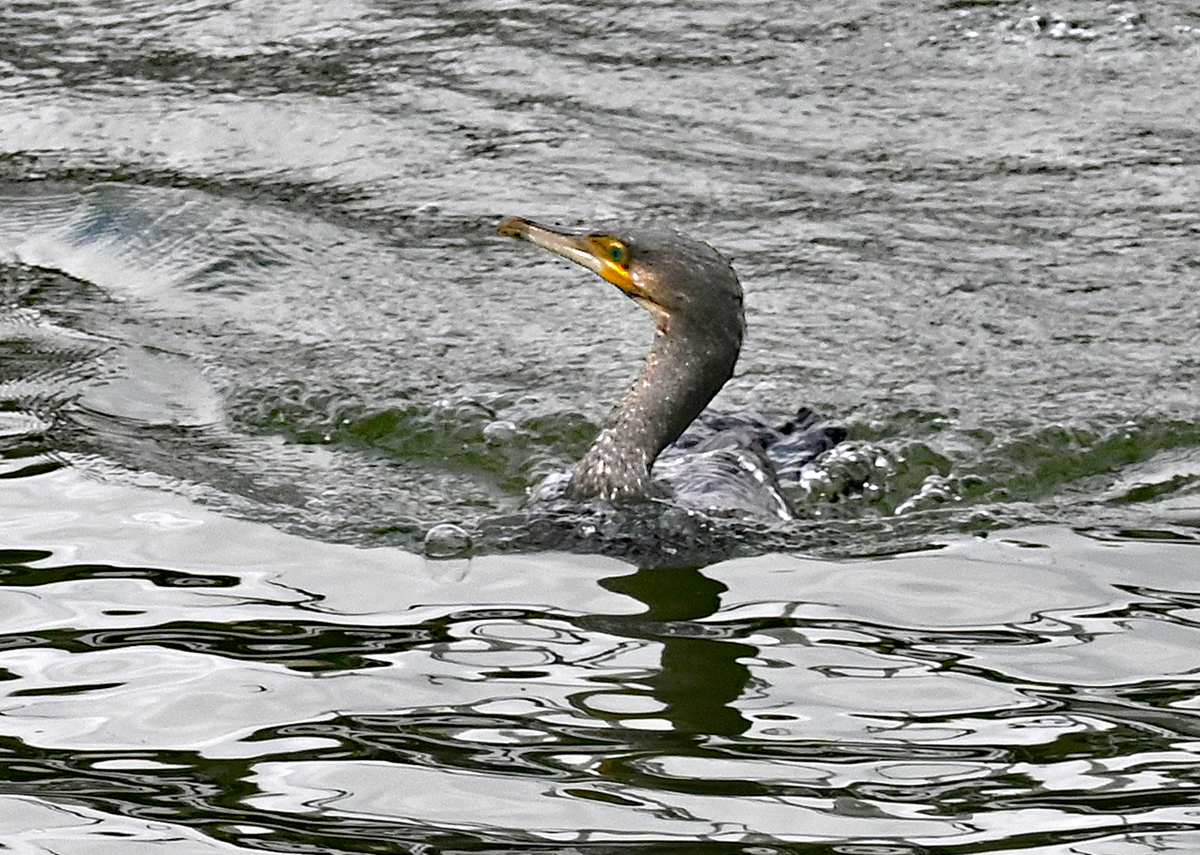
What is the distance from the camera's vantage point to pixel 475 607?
249 inches

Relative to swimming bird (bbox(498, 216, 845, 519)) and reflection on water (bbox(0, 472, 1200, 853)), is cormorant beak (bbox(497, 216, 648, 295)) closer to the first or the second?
swimming bird (bbox(498, 216, 845, 519))

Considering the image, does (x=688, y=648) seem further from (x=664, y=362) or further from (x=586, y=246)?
(x=586, y=246)

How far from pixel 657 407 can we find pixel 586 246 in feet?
1.88

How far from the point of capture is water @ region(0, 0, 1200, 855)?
208 inches

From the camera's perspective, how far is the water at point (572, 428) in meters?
5.27

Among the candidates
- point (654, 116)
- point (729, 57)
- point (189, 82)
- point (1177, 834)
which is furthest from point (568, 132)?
point (1177, 834)

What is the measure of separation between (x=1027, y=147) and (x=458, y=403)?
151 inches

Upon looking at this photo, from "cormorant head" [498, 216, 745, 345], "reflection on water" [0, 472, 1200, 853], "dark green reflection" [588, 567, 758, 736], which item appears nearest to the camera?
"reflection on water" [0, 472, 1200, 853]

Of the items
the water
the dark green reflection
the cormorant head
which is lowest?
the dark green reflection

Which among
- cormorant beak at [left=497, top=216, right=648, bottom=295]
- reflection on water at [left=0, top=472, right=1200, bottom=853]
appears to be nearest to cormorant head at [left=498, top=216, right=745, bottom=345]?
cormorant beak at [left=497, top=216, right=648, bottom=295]

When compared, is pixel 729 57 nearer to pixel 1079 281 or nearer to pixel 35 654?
pixel 1079 281

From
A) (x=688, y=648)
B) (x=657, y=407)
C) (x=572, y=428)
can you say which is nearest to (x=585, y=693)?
(x=688, y=648)

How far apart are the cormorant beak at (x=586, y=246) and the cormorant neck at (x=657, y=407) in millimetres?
206

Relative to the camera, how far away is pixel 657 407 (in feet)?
22.7
